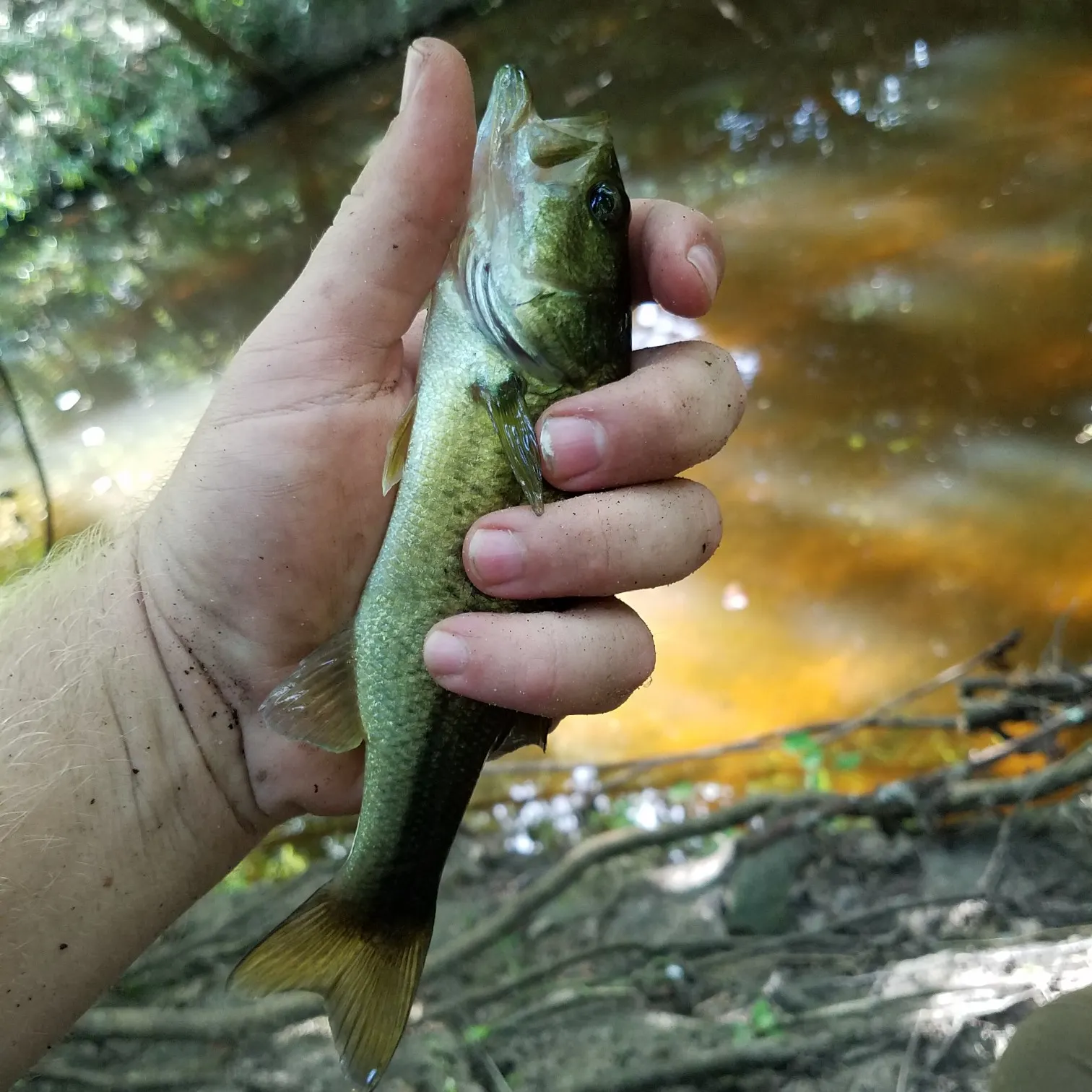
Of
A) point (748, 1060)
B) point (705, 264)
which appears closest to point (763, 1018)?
point (748, 1060)

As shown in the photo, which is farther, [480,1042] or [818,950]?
[818,950]

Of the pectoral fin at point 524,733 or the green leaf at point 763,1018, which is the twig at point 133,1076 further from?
the pectoral fin at point 524,733

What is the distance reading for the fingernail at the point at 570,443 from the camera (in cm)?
139

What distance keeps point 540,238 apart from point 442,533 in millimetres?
551

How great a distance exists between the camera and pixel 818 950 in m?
2.86

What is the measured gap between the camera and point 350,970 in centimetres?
144

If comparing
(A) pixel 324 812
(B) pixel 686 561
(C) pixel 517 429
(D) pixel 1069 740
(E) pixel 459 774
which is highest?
(C) pixel 517 429

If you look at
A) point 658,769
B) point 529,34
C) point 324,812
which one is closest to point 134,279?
point 529,34

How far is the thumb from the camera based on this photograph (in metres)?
1.45

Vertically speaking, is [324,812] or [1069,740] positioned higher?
[324,812]

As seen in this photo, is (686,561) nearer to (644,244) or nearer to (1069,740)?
(644,244)

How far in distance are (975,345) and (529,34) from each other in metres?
6.61

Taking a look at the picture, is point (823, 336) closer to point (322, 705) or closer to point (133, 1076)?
point (322, 705)

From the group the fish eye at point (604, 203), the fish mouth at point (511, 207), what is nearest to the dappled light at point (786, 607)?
the fish mouth at point (511, 207)
